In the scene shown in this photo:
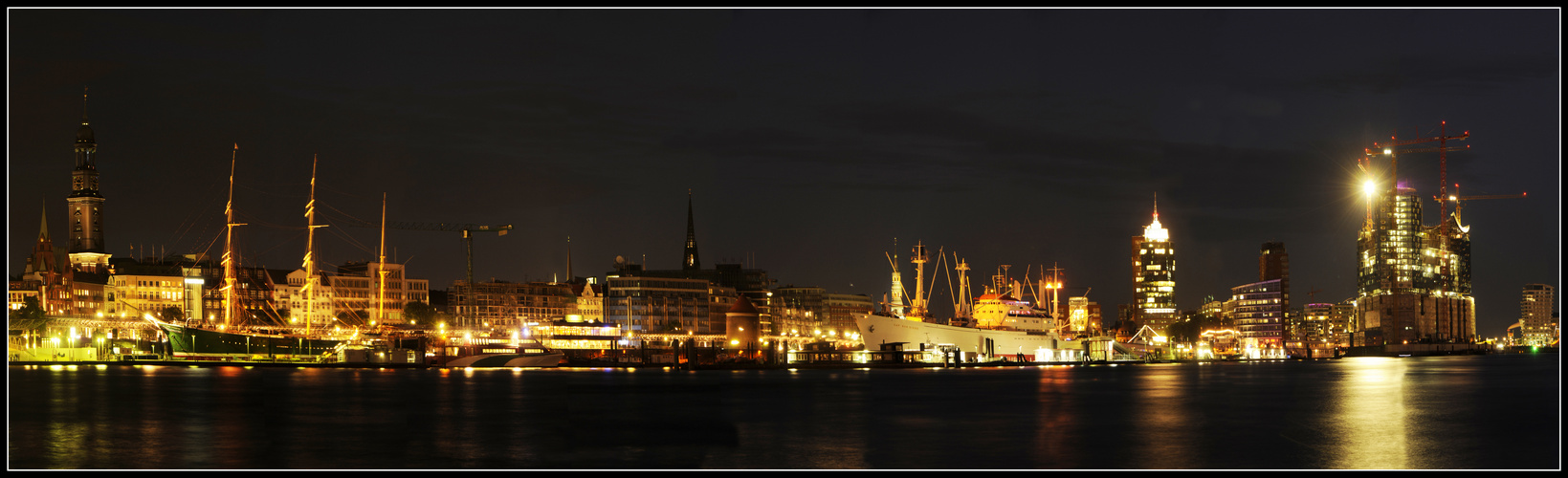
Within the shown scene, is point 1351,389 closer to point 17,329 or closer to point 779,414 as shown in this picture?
point 779,414

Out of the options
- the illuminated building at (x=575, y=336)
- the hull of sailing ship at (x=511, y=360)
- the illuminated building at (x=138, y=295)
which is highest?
the illuminated building at (x=138, y=295)

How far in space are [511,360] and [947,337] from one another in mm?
53640

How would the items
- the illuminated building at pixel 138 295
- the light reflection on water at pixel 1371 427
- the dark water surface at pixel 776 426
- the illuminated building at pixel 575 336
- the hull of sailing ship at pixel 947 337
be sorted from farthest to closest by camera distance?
1. the illuminated building at pixel 138 295
2. the illuminated building at pixel 575 336
3. the hull of sailing ship at pixel 947 337
4. the dark water surface at pixel 776 426
5. the light reflection on water at pixel 1371 427

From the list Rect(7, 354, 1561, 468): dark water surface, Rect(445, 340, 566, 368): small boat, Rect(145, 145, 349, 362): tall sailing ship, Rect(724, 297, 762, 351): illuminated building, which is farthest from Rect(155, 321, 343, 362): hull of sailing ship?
Rect(7, 354, 1561, 468): dark water surface

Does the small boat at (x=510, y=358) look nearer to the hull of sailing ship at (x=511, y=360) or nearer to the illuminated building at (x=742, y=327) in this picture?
the hull of sailing ship at (x=511, y=360)

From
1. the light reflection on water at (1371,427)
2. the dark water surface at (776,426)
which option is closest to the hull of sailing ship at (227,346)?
the dark water surface at (776,426)

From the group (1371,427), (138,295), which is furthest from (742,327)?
(1371,427)

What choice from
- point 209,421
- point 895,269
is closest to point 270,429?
point 209,421

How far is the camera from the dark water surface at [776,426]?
40.1 meters

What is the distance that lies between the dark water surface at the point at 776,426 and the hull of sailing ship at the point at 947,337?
73.2m

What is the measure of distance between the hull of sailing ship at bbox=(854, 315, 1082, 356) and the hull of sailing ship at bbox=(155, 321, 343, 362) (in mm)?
67458

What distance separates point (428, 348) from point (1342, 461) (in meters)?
153

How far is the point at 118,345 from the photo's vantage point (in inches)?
6294

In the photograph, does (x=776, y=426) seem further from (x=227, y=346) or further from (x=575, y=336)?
(x=575, y=336)
